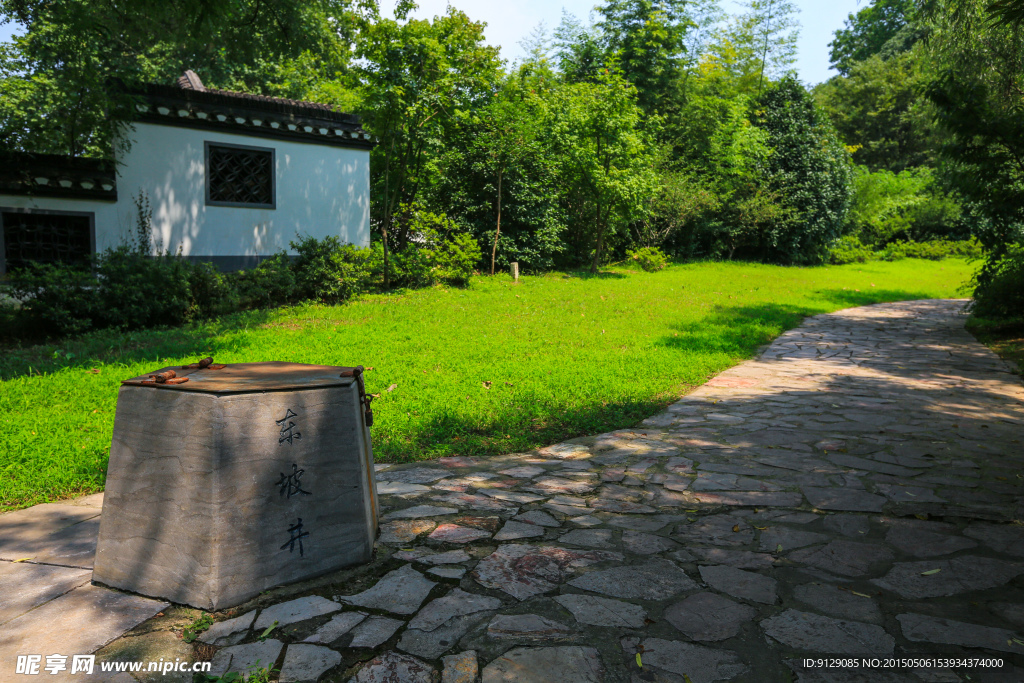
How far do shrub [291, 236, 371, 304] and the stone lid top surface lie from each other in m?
9.31

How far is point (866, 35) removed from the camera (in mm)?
49031

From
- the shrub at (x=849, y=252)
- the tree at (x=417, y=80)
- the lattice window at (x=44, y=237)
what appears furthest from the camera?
the shrub at (x=849, y=252)

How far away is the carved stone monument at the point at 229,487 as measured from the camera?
246 centimetres

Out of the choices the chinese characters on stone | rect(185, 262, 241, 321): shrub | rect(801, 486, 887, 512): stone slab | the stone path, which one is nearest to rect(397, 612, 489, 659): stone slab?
the stone path

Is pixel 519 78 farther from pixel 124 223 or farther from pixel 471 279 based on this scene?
pixel 124 223

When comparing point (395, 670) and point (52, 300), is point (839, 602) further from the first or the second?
point (52, 300)

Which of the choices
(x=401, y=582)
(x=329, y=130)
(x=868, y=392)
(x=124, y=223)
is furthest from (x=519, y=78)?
(x=401, y=582)

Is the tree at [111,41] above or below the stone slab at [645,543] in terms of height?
above

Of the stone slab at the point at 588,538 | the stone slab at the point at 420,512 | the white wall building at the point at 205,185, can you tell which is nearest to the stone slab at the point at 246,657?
the stone slab at the point at 420,512

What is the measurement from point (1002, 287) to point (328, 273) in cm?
1155

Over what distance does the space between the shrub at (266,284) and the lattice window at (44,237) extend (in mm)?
2473

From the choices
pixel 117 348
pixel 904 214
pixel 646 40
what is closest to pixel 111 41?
pixel 117 348

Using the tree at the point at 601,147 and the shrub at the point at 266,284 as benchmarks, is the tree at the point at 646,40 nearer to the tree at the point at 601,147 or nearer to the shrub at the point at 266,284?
the tree at the point at 601,147

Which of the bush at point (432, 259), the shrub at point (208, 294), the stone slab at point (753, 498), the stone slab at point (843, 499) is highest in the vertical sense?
the bush at point (432, 259)
